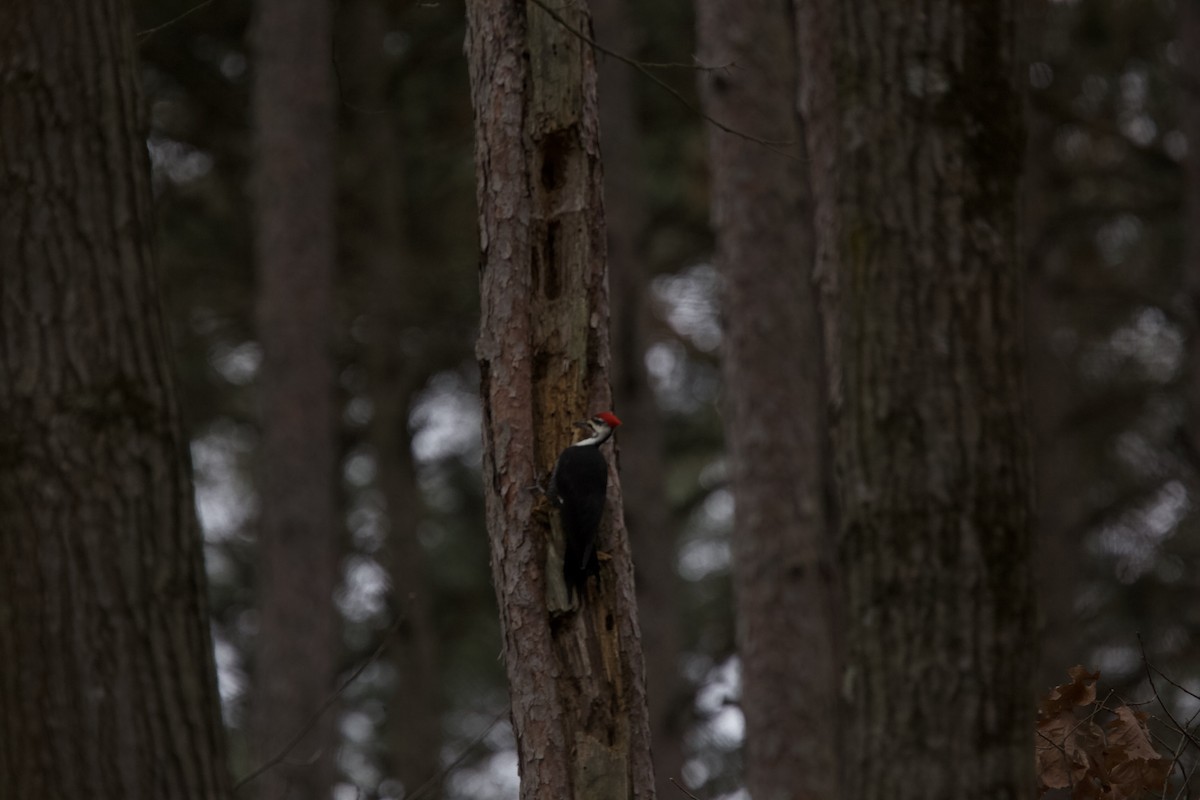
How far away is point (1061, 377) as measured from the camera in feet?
42.8

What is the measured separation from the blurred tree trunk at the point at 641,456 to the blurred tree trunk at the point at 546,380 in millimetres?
5354

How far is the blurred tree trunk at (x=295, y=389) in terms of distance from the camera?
10.6 metres

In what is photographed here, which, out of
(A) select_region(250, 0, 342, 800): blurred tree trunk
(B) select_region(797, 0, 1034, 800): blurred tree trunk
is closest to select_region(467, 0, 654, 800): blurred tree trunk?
(B) select_region(797, 0, 1034, 800): blurred tree trunk

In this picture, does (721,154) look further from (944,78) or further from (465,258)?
(465,258)

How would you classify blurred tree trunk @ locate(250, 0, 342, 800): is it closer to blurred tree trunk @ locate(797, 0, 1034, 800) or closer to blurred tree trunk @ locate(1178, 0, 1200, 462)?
blurred tree trunk @ locate(1178, 0, 1200, 462)

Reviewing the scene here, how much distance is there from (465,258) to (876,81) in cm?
1096

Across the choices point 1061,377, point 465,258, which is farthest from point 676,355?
point 1061,377

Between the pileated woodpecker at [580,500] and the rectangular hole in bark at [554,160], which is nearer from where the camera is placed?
the pileated woodpecker at [580,500]

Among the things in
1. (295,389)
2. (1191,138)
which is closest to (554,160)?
(295,389)

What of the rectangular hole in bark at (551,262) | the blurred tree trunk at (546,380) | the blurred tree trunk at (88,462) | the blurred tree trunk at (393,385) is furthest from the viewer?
the blurred tree trunk at (393,385)

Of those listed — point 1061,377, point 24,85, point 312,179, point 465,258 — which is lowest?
point 1061,377

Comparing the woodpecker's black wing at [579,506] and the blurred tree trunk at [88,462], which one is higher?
the blurred tree trunk at [88,462]

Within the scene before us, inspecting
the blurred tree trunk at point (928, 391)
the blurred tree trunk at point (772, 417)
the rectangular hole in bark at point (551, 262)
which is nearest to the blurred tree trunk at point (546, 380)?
the rectangular hole in bark at point (551, 262)

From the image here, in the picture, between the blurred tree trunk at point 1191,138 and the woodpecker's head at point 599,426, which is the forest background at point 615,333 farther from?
the woodpecker's head at point 599,426
